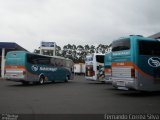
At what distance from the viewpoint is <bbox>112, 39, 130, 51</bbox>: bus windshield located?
1435 centimetres

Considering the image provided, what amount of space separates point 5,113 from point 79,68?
61295 mm

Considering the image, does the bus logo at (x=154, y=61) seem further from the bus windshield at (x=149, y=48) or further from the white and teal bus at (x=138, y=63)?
the bus windshield at (x=149, y=48)

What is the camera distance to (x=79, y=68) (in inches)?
2763

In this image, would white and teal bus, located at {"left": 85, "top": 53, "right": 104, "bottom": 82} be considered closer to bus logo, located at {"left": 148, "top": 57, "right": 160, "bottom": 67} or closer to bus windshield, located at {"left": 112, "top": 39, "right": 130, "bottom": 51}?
bus windshield, located at {"left": 112, "top": 39, "right": 130, "bottom": 51}

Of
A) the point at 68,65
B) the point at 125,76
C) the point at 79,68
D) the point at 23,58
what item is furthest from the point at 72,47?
the point at 125,76

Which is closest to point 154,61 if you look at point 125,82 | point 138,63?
point 138,63

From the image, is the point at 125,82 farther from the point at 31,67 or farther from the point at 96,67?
the point at 96,67

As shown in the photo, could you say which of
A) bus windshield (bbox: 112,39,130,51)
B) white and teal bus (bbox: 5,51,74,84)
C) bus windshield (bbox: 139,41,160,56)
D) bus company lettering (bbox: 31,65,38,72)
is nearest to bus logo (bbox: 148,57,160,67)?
bus windshield (bbox: 139,41,160,56)

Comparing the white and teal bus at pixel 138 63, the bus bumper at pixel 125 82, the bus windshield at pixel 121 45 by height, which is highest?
the bus windshield at pixel 121 45

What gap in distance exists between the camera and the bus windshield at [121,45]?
47.1 ft

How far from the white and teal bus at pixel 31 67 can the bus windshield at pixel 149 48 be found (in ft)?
39.7

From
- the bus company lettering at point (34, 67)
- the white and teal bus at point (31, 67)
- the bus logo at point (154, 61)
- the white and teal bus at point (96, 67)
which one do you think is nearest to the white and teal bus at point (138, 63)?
the bus logo at point (154, 61)

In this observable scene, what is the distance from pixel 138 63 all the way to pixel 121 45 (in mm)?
1569

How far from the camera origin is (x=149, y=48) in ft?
47.4
